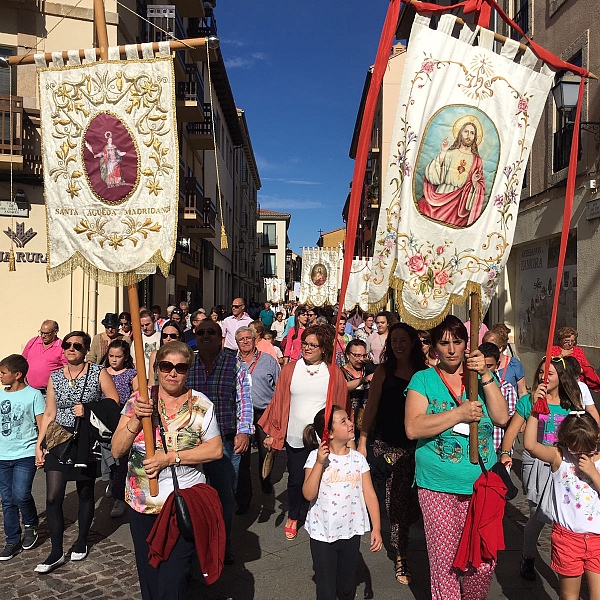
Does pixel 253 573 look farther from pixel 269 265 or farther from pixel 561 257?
pixel 269 265

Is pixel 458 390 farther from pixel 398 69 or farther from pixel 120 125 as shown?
pixel 398 69

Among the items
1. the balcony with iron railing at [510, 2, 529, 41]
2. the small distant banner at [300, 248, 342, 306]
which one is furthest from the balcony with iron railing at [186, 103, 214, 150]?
the balcony with iron railing at [510, 2, 529, 41]

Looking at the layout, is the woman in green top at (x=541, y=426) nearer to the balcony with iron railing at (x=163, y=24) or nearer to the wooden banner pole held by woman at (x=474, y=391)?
the wooden banner pole held by woman at (x=474, y=391)

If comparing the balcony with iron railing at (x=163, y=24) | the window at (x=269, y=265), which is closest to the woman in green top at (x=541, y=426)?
the balcony with iron railing at (x=163, y=24)

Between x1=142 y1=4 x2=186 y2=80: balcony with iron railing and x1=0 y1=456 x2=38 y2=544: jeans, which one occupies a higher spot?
x1=142 y1=4 x2=186 y2=80: balcony with iron railing

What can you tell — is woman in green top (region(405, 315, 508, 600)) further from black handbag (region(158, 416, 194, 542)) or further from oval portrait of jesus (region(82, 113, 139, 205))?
oval portrait of jesus (region(82, 113, 139, 205))

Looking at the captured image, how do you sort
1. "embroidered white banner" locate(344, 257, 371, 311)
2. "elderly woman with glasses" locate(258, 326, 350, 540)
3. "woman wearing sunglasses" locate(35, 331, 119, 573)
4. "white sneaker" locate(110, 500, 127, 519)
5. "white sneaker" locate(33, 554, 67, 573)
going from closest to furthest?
"white sneaker" locate(33, 554, 67, 573)
"woman wearing sunglasses" locate(35, 331, 119, 573)
"elderly woman with glasses" locate(258, 326, 350, 540)
"white sneaker" locate(110, 500, 127, 519)
"embroidered white banner" locate(344, 257, 371, 311)

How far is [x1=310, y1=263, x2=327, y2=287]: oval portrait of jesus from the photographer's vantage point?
20.8 metres

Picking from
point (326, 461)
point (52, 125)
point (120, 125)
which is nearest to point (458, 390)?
point (326, 461)

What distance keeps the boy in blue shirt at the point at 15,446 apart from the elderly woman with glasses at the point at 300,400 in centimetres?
207

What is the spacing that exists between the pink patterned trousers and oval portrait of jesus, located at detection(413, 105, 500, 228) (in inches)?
65.2

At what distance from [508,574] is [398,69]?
3123cm

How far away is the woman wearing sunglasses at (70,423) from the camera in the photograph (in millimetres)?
4664

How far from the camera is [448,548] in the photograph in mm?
3459
